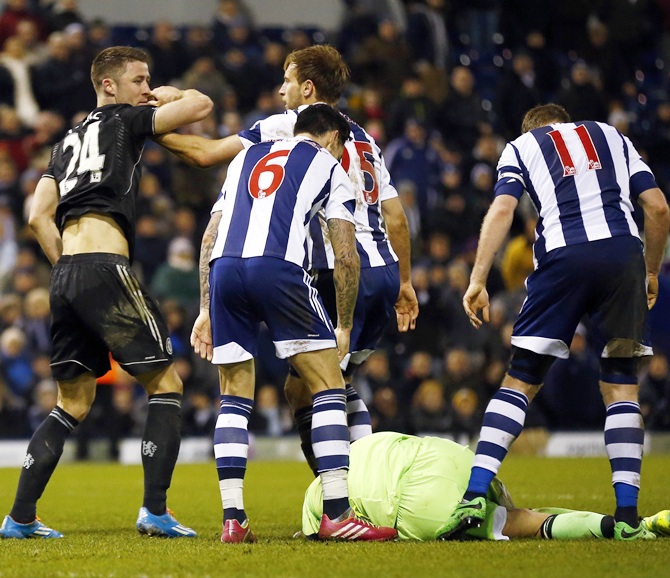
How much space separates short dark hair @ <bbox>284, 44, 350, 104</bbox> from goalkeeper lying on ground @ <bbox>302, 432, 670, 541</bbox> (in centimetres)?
196

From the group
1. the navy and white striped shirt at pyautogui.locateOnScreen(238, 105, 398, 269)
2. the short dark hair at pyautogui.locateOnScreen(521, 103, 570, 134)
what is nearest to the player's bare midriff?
the navy and white striped shirt at pyautogui.locateOnScreen(238, 105, 398, 269)

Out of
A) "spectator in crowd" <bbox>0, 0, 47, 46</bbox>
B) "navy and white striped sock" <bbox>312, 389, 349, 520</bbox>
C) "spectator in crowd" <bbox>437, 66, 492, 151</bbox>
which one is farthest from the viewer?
"spectator in crowd" <bbox>437, 66, 492, 151</bbox>

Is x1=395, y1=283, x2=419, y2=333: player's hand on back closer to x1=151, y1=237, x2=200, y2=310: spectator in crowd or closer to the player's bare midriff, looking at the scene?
the player's bare midriff

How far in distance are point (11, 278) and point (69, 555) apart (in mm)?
9837

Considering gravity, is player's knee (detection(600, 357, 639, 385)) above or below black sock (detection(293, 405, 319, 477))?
above

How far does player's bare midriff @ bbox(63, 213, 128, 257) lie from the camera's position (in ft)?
19.9

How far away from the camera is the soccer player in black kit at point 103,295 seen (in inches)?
235

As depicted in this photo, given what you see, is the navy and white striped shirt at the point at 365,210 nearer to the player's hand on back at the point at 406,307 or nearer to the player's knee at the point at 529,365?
the player's hand on back at the point at 406,307

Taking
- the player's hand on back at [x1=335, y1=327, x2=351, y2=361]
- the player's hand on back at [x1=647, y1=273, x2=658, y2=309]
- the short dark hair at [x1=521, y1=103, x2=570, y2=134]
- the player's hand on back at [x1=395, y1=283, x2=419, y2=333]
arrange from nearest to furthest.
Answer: the player's hand on back at [x1=335, y1=327, x2=351, y2=361], the player's hand on back at [x1=647, y1=273, x2=658, y2=309], the short dark hair at [x1=521, y1=103, x2=570, y2=134], the player's hand on back at [x1=395, y1=283, x2=419, y2=333]

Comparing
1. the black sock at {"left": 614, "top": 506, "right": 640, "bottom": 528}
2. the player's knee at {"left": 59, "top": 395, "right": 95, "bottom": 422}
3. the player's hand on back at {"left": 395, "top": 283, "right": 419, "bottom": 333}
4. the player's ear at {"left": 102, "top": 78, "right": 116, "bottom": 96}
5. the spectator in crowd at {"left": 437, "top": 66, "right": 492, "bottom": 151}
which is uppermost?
the spectator in crowd at {"left": 437, "top": 66, "right": 492, "bottom": 151}

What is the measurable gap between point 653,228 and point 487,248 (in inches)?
33.2

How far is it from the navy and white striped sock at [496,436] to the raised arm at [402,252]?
1.27 meters

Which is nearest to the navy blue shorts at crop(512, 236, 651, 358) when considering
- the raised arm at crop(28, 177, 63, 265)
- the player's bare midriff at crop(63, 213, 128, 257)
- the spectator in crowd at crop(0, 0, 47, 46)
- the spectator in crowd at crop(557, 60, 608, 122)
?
the player's bare midriff at crop(63, 213, 128, 257)

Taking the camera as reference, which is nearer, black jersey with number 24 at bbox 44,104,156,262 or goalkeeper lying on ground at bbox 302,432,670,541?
goalkeeper lying on ground at bbox 302,432,670,541
